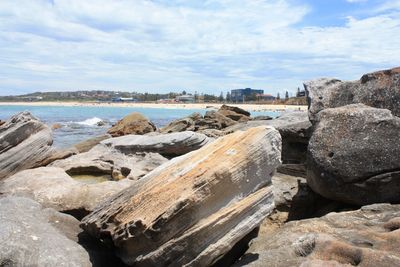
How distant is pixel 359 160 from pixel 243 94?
5824 inches

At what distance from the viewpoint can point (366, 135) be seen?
24.4ft

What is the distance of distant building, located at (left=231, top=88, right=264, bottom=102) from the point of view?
485 feet

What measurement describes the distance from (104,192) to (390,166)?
4.43 m

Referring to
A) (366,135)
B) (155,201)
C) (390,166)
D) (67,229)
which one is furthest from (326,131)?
(67,229)

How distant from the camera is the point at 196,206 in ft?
17.4

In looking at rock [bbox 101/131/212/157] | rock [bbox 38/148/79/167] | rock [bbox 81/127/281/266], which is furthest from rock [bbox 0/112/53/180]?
rock [bbox 81/127/281/266]

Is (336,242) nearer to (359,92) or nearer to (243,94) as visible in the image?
(359,92)

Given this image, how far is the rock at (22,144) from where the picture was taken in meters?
11.2

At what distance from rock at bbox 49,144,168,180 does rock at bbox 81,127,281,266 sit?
523 centimetres

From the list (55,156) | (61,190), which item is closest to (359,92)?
(61,190)

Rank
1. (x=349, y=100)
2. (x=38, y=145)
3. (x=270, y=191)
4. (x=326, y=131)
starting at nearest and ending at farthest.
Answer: (x=270, y=191)
(x=326, y=131)
(x=349, y=100)
(x=38, y=145)

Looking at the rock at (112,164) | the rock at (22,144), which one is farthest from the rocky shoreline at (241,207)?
the rock at (112,164)

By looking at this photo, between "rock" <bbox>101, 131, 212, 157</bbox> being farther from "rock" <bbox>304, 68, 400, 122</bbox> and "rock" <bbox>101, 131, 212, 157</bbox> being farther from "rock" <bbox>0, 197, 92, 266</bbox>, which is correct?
"rock" <bbox>0, 197, 92, 266</bbox>

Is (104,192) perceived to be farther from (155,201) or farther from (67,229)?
(155,201)
